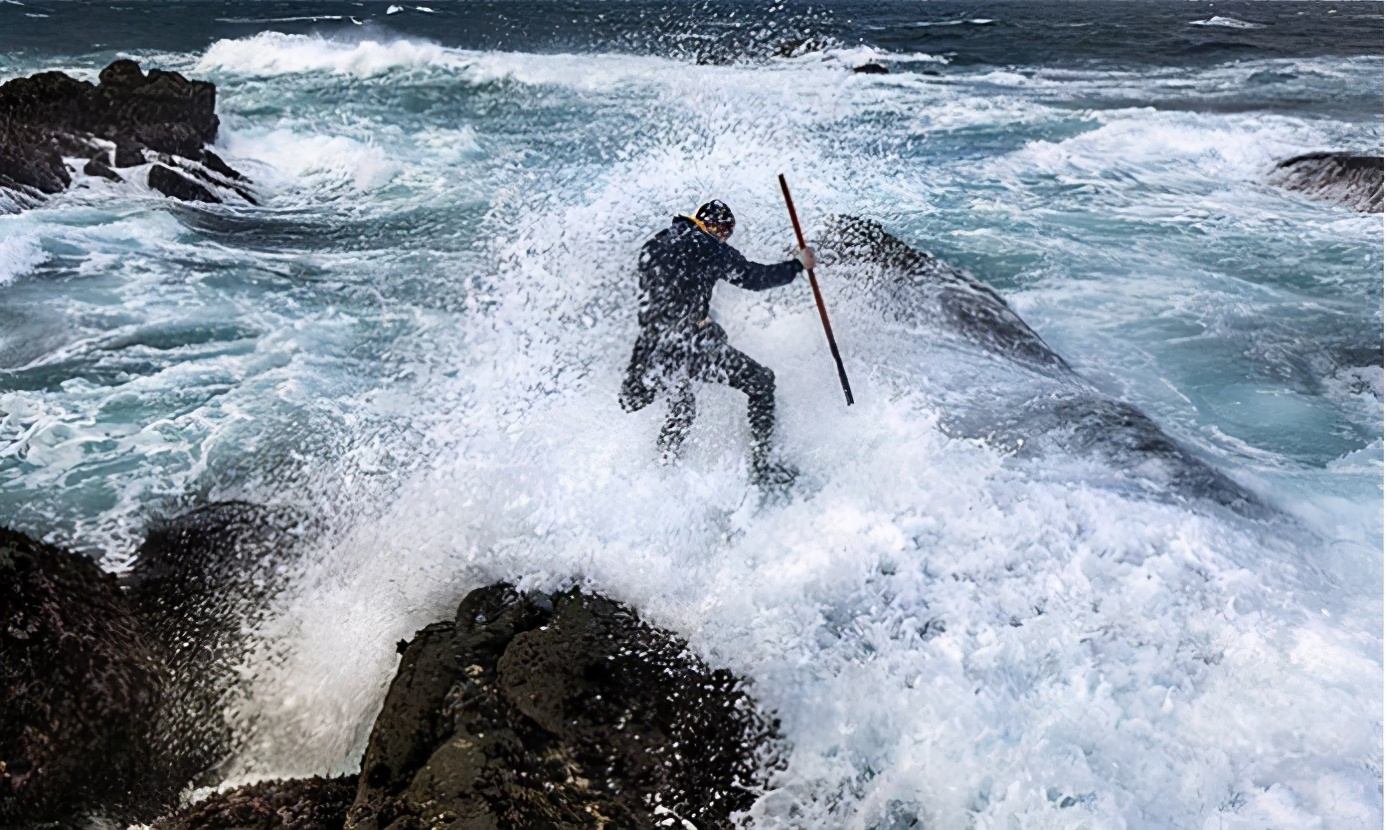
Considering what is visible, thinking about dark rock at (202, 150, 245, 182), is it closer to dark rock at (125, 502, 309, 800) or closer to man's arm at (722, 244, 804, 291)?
dark rock at (125, 502, 309, 800)

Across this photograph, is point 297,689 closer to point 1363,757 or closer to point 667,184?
point 1363,757

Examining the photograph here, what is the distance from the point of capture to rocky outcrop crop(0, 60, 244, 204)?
10.6 metres

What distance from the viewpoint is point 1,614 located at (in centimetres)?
368

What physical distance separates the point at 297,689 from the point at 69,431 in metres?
3.37

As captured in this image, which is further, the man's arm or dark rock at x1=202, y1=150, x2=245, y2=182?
dark rock at x1=202, y1=150, x2=245, y2=182

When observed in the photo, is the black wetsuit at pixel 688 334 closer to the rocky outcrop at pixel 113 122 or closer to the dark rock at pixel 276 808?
the dark rock at pixel 276 808

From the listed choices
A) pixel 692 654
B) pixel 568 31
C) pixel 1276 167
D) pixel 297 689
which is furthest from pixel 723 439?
pixel 568 31

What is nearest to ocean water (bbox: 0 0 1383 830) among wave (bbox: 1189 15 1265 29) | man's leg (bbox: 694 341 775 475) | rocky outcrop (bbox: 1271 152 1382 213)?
man's leg (bbox: 694 341 775 475)

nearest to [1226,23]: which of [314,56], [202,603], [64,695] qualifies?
[314,56]

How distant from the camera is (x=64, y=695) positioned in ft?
11.9

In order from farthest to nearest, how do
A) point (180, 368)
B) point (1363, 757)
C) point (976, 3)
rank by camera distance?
point (976, 3) → point (180, 368) → point (1363, 757)

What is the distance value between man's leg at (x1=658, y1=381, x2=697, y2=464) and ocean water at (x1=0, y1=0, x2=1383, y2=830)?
98 mm

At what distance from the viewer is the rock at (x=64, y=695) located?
342 cm

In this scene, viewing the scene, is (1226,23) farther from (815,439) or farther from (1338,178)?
(815,439)
